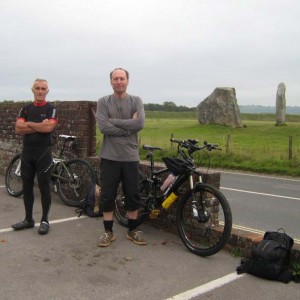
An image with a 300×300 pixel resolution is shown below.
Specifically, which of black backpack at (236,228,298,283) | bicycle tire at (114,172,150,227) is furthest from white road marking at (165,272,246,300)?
bicycle tire at (114,172,150,227)

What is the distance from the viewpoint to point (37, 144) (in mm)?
6191

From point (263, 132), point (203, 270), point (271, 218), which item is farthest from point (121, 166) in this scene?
point (263, 132)

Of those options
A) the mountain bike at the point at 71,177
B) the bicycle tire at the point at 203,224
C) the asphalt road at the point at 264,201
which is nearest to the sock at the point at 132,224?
the bicycle tire at the point at 203,224

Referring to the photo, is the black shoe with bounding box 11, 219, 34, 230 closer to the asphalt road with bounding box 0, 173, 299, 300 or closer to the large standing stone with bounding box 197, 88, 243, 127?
the asphalt road with bounding box 0, 173, 299, 300

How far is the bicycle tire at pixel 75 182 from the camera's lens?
773cm

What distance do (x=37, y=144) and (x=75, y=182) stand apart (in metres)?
1.77

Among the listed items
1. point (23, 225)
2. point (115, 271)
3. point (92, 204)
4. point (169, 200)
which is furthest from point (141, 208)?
point (23, 225)

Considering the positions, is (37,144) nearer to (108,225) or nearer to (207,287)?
(108,225)

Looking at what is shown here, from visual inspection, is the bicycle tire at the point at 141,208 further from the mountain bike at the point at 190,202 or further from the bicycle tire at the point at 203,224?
the bicycle tire at the point at 203,224

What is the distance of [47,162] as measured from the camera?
20.4 ft

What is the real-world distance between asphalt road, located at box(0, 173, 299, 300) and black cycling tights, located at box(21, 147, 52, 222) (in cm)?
36

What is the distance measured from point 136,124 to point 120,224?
176 cm

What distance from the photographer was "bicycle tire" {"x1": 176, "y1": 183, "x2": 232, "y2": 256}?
5.14 m

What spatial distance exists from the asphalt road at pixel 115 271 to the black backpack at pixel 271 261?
0.26ft
